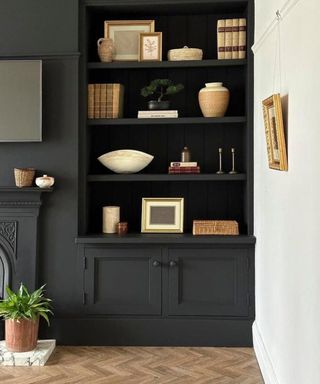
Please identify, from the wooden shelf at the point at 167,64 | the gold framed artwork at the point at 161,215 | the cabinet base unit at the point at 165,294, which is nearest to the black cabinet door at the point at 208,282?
the cabinet base unit at the point at 165,294

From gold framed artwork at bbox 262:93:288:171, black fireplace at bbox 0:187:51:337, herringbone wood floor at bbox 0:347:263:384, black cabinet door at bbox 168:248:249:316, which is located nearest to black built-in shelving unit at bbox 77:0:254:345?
black cabinet door at bbox 168:248:249:316

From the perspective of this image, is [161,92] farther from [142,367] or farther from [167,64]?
[142,367]

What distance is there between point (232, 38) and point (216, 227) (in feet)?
4.71

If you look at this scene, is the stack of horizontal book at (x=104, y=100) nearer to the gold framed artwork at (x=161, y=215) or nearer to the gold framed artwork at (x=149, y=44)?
the gold framed artwork at (x=149, y=44)

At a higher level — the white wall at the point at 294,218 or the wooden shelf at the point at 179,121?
the wooden shelf at the point at 179,121

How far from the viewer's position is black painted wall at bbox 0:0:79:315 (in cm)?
429

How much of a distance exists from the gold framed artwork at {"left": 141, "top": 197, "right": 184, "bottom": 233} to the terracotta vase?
1133 mm

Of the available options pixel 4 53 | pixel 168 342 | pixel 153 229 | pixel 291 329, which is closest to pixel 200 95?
pixel 153 229

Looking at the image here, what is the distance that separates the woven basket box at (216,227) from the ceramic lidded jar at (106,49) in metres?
1.43

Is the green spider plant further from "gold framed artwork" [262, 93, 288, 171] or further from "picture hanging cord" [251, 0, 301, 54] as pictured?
"picture hanging cord" [251, 0, 301, 54]

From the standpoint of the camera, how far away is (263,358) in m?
3.62

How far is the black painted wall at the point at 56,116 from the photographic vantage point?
4285 mm

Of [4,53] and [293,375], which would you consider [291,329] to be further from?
[4,53]

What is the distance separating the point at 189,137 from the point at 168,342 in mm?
1629
